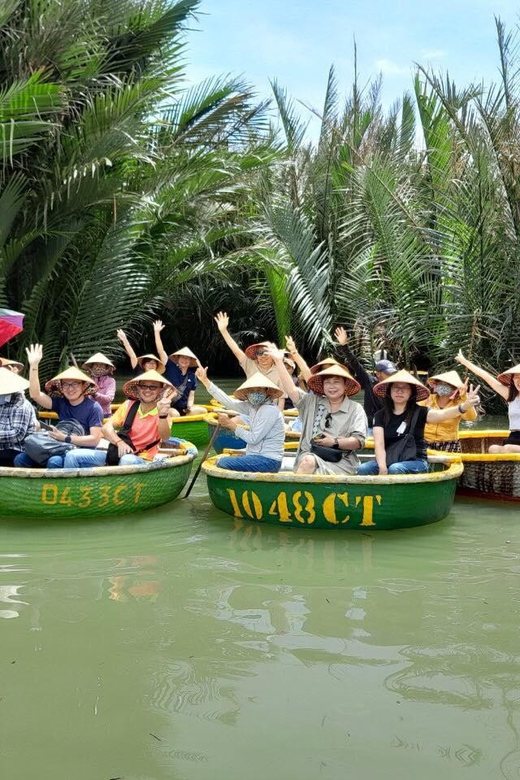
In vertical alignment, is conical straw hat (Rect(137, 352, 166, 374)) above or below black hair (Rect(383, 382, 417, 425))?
above

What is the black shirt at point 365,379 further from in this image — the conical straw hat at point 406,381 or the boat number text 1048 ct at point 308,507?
the boat number text 1048 ct at point 308,507

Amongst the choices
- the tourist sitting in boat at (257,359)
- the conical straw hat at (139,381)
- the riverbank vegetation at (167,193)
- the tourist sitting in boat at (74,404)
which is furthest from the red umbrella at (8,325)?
the conical straw hat at (139,381)

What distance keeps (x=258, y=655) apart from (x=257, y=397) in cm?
328

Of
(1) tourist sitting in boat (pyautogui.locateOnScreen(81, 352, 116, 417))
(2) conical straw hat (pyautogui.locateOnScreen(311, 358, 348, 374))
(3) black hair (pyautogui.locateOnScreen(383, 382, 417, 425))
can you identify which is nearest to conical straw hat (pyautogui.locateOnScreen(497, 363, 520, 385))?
(3) black hair (pyautogui.locateOnScreen(383, 382, 417, 425))

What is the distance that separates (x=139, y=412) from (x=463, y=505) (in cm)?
316

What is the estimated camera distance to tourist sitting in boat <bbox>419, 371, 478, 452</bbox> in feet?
26.8

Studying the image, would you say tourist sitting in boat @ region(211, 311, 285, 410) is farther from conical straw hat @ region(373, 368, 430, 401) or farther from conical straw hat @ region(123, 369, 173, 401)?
conical straw hat @ region(373, 368, 430, 401)

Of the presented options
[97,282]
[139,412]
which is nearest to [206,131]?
[97,282]

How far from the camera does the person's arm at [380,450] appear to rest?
7297 mm

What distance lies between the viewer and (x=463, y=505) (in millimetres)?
8289

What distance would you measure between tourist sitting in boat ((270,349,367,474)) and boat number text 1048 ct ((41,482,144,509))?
1.46 meters

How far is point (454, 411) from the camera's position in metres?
7.93

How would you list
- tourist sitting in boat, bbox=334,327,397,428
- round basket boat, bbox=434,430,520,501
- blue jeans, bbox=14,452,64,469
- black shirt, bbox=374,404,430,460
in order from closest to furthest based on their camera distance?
black shirt, bbox=374,404,430,460, blue jeans, bbox=14,452,64,469, round basket boat, bbox=434,430,520,501, tourist sitting in boat, bbox=334,327,397,428

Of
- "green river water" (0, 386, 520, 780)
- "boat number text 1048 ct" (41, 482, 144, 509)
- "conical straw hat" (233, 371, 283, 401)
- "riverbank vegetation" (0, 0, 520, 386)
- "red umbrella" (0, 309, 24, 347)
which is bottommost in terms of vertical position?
"green river water" (0, 386, 520, 780)
